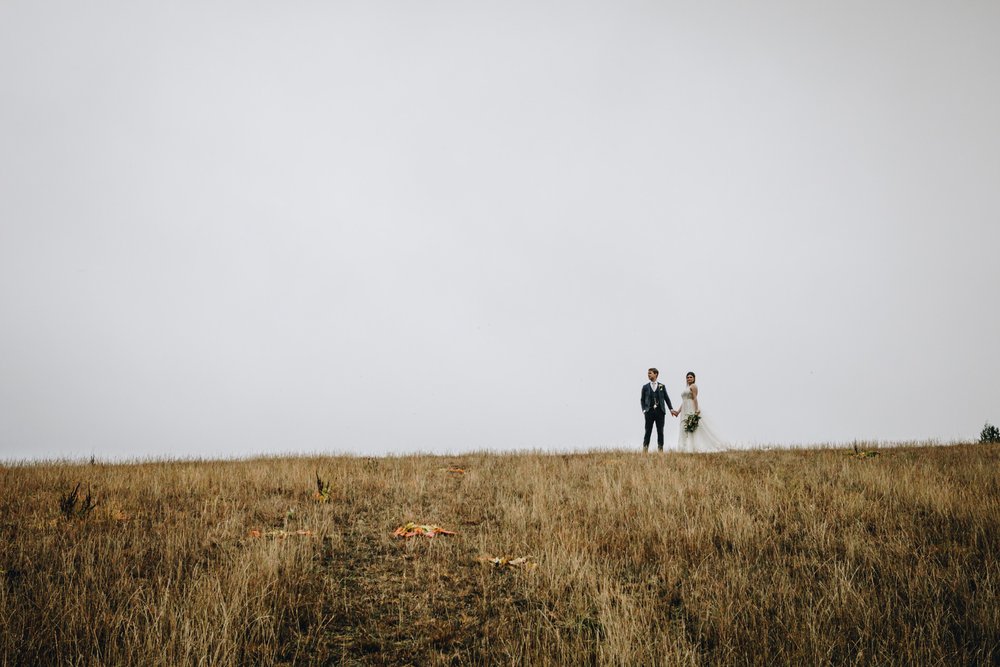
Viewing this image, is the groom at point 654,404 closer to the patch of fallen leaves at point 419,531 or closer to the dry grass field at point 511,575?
the dry grass field at point 511,575

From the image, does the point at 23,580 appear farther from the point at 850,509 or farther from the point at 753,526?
the point at 850,509

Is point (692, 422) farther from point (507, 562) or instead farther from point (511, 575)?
point (511, 575)

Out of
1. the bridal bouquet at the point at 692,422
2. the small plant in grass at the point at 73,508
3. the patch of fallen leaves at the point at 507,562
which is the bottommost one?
the patch of fallen leaves at the point at 507,562

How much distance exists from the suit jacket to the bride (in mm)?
632

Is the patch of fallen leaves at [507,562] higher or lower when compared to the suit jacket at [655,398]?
lower

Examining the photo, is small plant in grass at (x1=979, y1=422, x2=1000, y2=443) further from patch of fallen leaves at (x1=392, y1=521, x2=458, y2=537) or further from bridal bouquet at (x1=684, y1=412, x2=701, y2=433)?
patch of fallen leaves at (x1=392, y1=521, x2=458, y2=537)

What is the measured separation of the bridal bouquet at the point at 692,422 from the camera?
1460cm

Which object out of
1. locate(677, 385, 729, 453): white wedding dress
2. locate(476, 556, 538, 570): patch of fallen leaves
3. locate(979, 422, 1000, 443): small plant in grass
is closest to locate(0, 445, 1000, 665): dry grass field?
locate(476, 556, 538, 570): patch of fallen leaves

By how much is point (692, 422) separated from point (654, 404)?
128 cm

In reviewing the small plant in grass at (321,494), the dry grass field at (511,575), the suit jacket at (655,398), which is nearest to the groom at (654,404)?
the suit jacket at (655,398)

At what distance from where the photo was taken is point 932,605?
368cm

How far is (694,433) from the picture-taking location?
14586 millimetres

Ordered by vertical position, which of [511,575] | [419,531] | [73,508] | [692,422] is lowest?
[511,575]

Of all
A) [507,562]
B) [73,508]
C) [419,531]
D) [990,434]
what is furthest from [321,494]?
[990,434]
